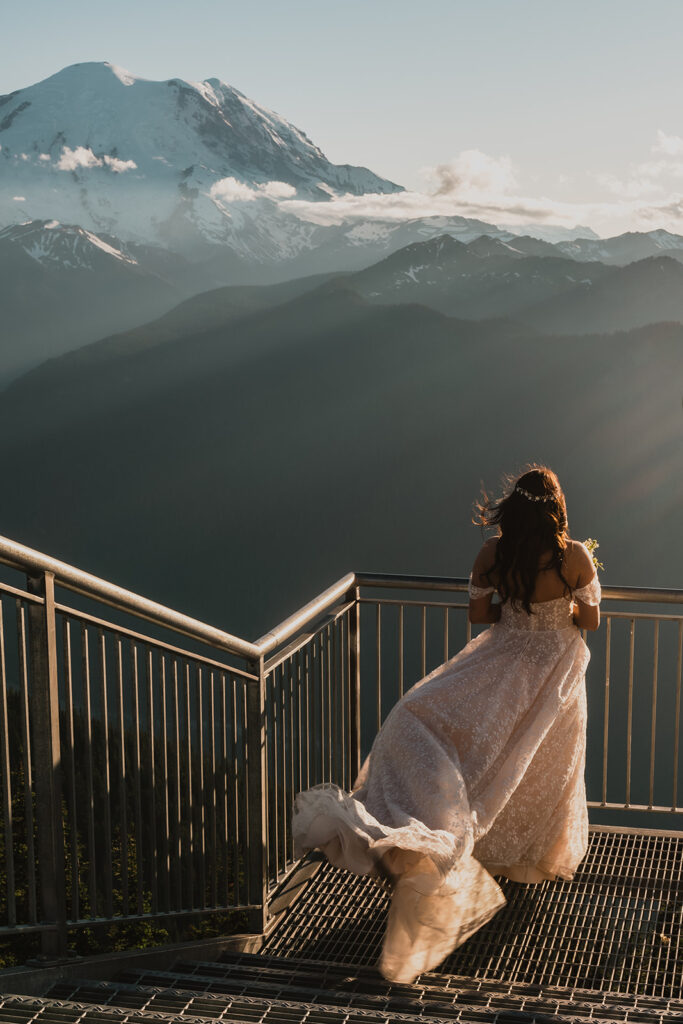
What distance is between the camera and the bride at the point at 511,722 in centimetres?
317

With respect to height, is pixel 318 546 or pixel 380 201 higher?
pixel 380 201

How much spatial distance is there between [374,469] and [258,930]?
75.5m

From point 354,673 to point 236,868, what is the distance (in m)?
1.49

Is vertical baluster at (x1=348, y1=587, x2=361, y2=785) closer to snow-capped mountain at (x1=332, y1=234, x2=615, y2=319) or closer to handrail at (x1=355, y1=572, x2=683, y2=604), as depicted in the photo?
handrail at (x1=355, y1=572, x2=683, y2=604)

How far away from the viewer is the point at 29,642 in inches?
85.0

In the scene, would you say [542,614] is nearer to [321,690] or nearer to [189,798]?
[321,690]

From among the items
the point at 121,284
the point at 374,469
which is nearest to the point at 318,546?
the point at 374,469

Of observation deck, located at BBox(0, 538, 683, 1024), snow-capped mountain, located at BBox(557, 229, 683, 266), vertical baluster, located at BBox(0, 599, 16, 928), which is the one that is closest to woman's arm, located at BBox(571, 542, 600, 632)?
observation deck, located at BBox(0, 538, 683, 1024)

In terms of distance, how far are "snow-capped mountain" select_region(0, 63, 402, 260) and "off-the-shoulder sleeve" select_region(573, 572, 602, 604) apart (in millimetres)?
Result: 121037

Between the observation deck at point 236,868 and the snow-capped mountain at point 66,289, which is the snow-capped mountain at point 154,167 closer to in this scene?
the snow-capped mountain at point 66,289

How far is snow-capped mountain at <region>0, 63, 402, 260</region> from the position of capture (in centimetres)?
12169

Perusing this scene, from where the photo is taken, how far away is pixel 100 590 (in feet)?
7.26

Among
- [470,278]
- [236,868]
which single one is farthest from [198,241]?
[236,868]

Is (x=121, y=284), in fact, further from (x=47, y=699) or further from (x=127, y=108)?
(x=47, y=699)
